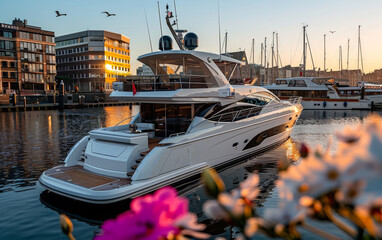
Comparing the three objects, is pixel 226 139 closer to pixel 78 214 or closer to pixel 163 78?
pixel 163 78

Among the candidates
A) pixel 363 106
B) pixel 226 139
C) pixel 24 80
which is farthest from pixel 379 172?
pixel 24 80

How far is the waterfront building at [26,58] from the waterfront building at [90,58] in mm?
11379

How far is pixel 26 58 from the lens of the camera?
67812mm

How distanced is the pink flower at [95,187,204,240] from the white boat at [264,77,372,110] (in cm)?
4011

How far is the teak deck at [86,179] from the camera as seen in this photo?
7.80 metres

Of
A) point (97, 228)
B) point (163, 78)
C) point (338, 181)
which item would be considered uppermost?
point (163, 78)

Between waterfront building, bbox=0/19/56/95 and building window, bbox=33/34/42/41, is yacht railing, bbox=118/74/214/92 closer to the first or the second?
waterfront building, bbox=0/19/56/95

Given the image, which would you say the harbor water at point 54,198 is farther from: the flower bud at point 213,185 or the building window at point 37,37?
the building window at point 37,37

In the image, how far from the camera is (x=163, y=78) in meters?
11.0

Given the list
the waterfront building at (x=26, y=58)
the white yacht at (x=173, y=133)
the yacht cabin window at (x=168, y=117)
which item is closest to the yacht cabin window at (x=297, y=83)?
the white yacht at (x=173, y=133)

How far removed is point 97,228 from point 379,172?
722 cm

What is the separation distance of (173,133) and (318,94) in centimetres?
3455

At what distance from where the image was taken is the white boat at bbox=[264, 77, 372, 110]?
130 ft

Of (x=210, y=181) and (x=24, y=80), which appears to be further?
(x=24, y=80)
